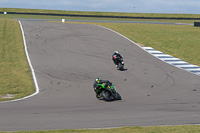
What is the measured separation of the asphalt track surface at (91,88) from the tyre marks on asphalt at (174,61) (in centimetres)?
118

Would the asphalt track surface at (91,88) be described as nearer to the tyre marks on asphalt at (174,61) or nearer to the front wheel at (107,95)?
the front wheel at (107,95)

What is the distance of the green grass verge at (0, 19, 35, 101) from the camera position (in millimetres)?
18906

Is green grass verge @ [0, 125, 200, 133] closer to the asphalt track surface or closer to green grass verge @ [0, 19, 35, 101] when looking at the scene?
the asphalt track surface

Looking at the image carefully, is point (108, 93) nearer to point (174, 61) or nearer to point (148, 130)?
point (148, 130)

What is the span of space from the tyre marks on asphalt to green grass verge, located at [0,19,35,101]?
12651 mm

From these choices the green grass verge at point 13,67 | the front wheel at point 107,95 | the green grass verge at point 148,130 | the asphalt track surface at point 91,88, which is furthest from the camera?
the green grass verge at point 13,67

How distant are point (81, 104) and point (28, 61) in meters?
12.1

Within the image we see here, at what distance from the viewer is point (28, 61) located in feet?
85.4

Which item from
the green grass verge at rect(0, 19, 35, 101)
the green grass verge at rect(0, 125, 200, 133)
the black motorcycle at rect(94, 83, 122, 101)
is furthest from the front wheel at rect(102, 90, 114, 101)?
the green grass verge at rect(0, 125, 200, 133)

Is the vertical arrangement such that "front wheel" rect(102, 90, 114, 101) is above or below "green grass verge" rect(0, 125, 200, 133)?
below

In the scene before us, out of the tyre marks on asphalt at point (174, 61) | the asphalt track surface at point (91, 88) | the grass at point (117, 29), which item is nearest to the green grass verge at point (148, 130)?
the grass at point (117, 29)

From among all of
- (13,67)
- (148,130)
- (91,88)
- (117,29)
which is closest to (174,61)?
(91,88)

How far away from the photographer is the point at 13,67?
24750 mm

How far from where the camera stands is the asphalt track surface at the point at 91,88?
12.1 m
